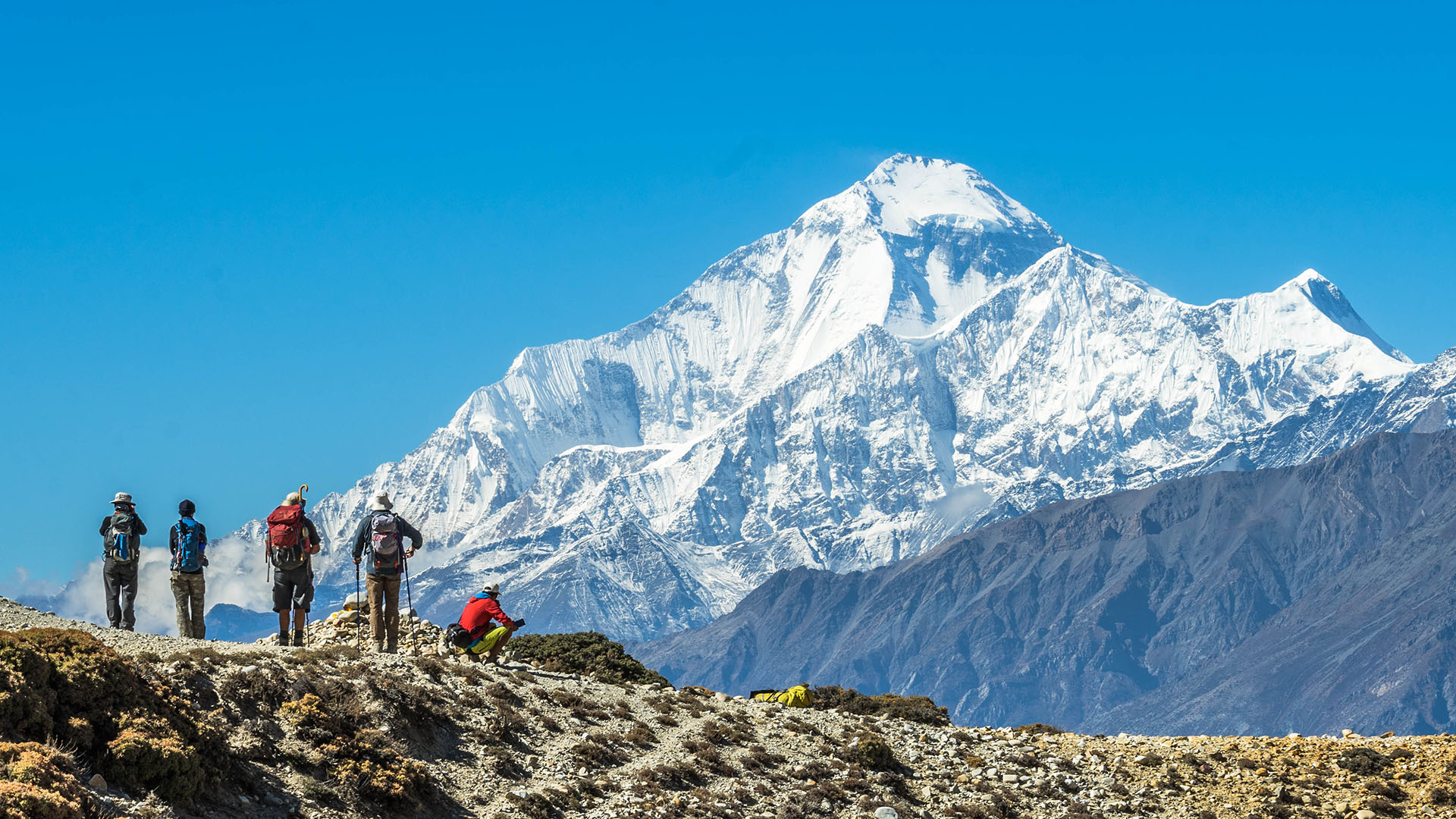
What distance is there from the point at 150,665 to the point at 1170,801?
2191 cm

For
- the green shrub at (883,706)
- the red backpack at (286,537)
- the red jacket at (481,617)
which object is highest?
the red backpack at (286,537)

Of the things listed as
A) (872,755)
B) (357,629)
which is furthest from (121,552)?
(872,755)

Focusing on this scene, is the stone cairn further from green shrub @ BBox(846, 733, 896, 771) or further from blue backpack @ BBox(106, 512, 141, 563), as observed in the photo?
green shrub @ BBox(846, 733, 896, 771)

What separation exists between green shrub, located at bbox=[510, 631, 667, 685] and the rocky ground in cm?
118

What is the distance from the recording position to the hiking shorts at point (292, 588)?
3591 cm

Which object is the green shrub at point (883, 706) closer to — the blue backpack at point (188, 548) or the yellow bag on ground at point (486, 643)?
the yellow bag on ground at point (486, 643)

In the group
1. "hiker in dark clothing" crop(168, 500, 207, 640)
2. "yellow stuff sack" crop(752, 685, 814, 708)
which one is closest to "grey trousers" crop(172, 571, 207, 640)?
"hiker in dark clothing" crop(168, 500, 207, 640)

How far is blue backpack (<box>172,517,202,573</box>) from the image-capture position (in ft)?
117

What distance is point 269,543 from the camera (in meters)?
35.3

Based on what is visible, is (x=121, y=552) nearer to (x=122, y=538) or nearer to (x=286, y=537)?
(x=122, y=538)

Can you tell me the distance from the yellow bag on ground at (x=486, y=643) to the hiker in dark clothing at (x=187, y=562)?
20.0 ft

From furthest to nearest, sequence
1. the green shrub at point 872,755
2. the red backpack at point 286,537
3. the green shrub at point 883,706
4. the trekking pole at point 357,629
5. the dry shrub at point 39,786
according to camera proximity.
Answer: the green shrub at point 883,706
the trekking pole at point 357,629
the green shrub at point 872,755
the red backpack at point 286,537
the dry shrub at point 39,786

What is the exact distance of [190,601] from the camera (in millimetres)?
36844

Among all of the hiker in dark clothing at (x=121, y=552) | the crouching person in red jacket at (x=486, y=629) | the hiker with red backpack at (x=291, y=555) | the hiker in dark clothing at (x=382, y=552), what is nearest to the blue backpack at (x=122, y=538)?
the hiker in dark clothing at (x=121, y=552)
